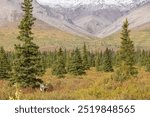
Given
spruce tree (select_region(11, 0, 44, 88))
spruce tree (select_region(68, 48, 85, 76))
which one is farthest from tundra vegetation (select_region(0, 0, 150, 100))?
spruce tree (select_region(68, 48, 85, 76))

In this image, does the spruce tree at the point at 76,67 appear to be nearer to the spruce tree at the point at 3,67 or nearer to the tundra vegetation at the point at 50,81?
the tundra vegetation at the point at 50,81

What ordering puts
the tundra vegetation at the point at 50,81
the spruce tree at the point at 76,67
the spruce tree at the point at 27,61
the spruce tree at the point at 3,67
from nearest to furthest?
the tundra vegetation at the point at 50,81 → the spruce tree at the point at 27,61 → the spruce tree at the point at 3,67 → the spruce tree at the point at 76,67

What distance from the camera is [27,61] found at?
1043 inches

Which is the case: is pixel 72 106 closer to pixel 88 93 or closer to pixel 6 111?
Answer: pixel 6 111

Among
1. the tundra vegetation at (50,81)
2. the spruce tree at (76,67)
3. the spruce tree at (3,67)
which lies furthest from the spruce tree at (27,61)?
the spruce tree at (76,67)

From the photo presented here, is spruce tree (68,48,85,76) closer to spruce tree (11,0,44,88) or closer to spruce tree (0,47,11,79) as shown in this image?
spruce tree (0,47,11,79)

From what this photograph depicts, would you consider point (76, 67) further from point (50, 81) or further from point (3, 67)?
point (50, 81)

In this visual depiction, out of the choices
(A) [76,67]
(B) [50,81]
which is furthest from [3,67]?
(B) [50,81]

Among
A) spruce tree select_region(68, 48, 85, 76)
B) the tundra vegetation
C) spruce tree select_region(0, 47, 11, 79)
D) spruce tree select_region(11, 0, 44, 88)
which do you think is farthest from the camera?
spruce tree select_region(68, 48, 85, 76)

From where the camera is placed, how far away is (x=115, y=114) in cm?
751

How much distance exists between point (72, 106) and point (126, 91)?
3.29m

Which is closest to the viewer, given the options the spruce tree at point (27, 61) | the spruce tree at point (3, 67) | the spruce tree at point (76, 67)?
the spruce tree at point (27, 61)

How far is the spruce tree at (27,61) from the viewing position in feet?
80.7

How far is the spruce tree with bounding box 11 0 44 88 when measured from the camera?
24.6m
